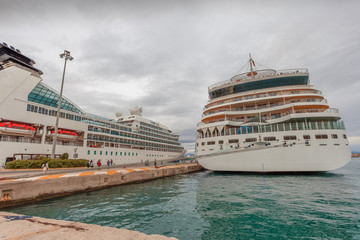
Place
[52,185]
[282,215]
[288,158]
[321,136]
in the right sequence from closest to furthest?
[282,215] → [52,185] → [288,158] → [321,136]

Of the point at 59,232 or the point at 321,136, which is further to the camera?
the point at 321,136

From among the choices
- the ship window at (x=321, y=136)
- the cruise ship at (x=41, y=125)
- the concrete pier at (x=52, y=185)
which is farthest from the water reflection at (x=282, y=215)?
the cruise ship at (x=41, y=125)

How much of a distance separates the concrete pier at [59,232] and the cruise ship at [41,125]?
3073 centimetres

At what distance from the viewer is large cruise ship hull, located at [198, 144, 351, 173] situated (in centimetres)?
1950

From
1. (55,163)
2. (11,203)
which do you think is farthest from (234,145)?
(55,163)

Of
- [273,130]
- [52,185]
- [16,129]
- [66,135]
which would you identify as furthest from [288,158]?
[16,129]

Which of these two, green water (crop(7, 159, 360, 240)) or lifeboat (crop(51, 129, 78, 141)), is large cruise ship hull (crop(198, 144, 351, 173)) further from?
lifeboat (crop(51, 129, 78, 141))

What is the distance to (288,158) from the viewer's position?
20203mm

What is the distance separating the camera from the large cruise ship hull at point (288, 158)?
19500mm

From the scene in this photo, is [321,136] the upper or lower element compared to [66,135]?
lower

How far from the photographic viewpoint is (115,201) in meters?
11.7

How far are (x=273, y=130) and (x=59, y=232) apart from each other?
24521 mm

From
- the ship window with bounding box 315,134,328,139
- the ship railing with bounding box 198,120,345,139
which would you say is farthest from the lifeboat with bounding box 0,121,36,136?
the ship window with bounding box 315,134,328,139

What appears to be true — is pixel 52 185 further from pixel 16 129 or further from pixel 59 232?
pixel 16 129
